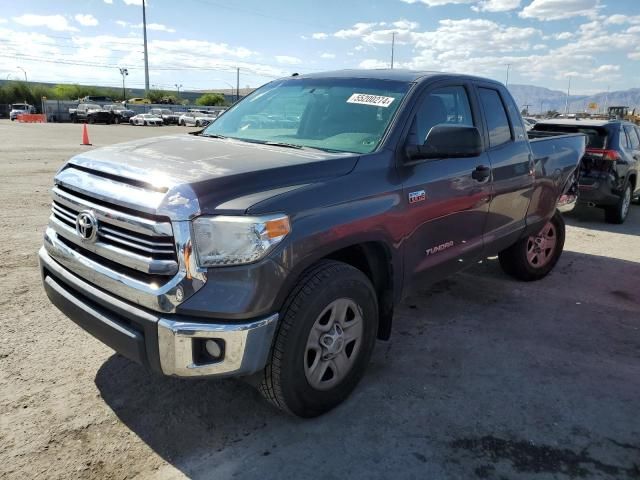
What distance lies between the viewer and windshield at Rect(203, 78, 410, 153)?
3.38 m

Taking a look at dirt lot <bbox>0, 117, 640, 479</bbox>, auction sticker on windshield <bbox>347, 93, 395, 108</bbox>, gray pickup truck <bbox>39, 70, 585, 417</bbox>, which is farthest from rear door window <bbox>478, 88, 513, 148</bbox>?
dirt lot <bbox>0, 117, 640, 479</bbox>

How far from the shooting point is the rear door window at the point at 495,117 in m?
4.31

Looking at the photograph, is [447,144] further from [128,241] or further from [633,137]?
[633,137]

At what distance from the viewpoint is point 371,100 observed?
3547 millimetres

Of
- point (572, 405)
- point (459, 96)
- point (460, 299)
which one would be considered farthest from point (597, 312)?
point (459, 96)

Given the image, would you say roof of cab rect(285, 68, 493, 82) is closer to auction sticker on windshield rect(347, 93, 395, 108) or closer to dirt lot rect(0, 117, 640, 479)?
auction sticker on windshield rect(347, 93, 395, 108)

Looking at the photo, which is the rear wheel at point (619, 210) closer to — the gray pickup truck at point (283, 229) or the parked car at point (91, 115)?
the gray pickup truck at point (283, 229)

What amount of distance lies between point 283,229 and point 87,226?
1.03 metres

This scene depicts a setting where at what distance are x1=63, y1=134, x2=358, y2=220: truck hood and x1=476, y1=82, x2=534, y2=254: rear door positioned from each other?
5.60 ft

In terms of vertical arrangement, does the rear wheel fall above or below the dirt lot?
above

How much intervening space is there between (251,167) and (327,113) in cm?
115

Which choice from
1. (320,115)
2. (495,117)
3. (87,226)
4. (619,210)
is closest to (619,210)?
(619,210)

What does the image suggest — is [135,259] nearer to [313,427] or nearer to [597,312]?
[313,427]

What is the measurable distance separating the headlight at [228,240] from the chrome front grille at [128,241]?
13cm
